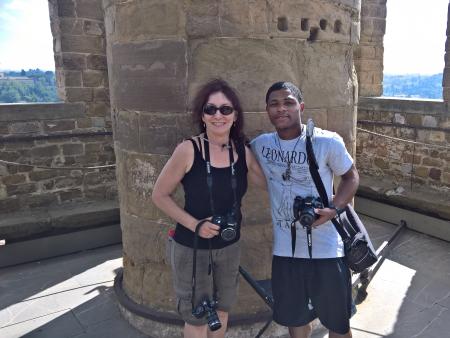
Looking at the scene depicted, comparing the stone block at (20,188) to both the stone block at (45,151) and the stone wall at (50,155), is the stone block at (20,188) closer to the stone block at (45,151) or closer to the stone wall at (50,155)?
the stone wall at (50,155)

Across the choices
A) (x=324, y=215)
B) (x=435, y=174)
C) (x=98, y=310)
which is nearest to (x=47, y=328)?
(x=98, y=310)

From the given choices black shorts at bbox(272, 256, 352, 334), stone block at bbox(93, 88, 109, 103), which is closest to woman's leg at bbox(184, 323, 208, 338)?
black shorts at bbox(272, 256, 352, 334)

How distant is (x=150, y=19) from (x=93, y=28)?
12.2 ft

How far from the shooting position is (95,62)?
Result: 6461 mm

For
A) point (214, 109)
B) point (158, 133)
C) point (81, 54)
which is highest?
point (81, 54)

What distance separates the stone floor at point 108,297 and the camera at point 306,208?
1.69 metres

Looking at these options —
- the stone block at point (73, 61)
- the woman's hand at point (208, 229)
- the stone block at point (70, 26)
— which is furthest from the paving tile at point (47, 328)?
the stone block at point (70, 26)

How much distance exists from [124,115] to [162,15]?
855mm

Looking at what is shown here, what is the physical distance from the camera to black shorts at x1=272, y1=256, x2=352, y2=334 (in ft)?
8.00

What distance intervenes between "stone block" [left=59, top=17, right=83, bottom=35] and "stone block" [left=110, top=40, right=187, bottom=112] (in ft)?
10.8

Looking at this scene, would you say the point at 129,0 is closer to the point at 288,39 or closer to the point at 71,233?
the point at 288,39

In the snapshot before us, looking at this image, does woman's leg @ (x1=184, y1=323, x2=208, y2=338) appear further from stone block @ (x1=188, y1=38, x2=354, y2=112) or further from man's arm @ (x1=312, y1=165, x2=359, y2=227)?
stone block @ (x1=188, y1=38, x2=354, y2=112)

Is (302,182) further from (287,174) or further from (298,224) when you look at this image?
(298,224)

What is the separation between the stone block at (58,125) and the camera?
243 inches
